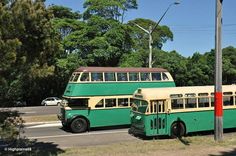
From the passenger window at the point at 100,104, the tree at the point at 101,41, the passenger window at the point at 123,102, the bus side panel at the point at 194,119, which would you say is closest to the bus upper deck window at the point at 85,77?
the passenger window at the point at 100,104

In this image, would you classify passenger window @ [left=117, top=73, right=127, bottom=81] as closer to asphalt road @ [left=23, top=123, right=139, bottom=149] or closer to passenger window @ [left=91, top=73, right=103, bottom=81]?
passenger window @ [left=91, top=73, right=103, bottom=81]

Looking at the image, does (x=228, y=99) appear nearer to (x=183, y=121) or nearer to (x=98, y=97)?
(x=183, y=121)

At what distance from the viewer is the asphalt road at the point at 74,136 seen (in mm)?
18781

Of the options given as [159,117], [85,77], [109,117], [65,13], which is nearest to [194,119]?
[159,117]

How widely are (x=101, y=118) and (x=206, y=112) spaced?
20.1 feet

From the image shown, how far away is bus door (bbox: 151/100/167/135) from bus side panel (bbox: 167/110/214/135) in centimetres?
37

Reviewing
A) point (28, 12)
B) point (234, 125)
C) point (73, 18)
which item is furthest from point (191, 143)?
point (73, 18)

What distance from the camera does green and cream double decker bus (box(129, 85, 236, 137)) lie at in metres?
19.4

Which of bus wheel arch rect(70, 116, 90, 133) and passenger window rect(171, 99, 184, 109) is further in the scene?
bus wheel arch rect(70, 116, 90, 133)

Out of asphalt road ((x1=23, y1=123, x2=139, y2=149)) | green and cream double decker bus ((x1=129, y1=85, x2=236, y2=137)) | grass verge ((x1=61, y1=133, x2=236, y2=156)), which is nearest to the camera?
grass verge ((x1=61, y1=133, x2=236, y2=156))

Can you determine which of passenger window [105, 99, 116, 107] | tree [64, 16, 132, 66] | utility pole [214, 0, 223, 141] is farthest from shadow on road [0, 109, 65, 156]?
tree [64, 16, 132, 66]

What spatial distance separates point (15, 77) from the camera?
38.9 ft

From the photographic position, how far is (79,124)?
22844mm

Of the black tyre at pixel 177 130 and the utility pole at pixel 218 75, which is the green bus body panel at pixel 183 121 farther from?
the utility pole at pixel 218 75
